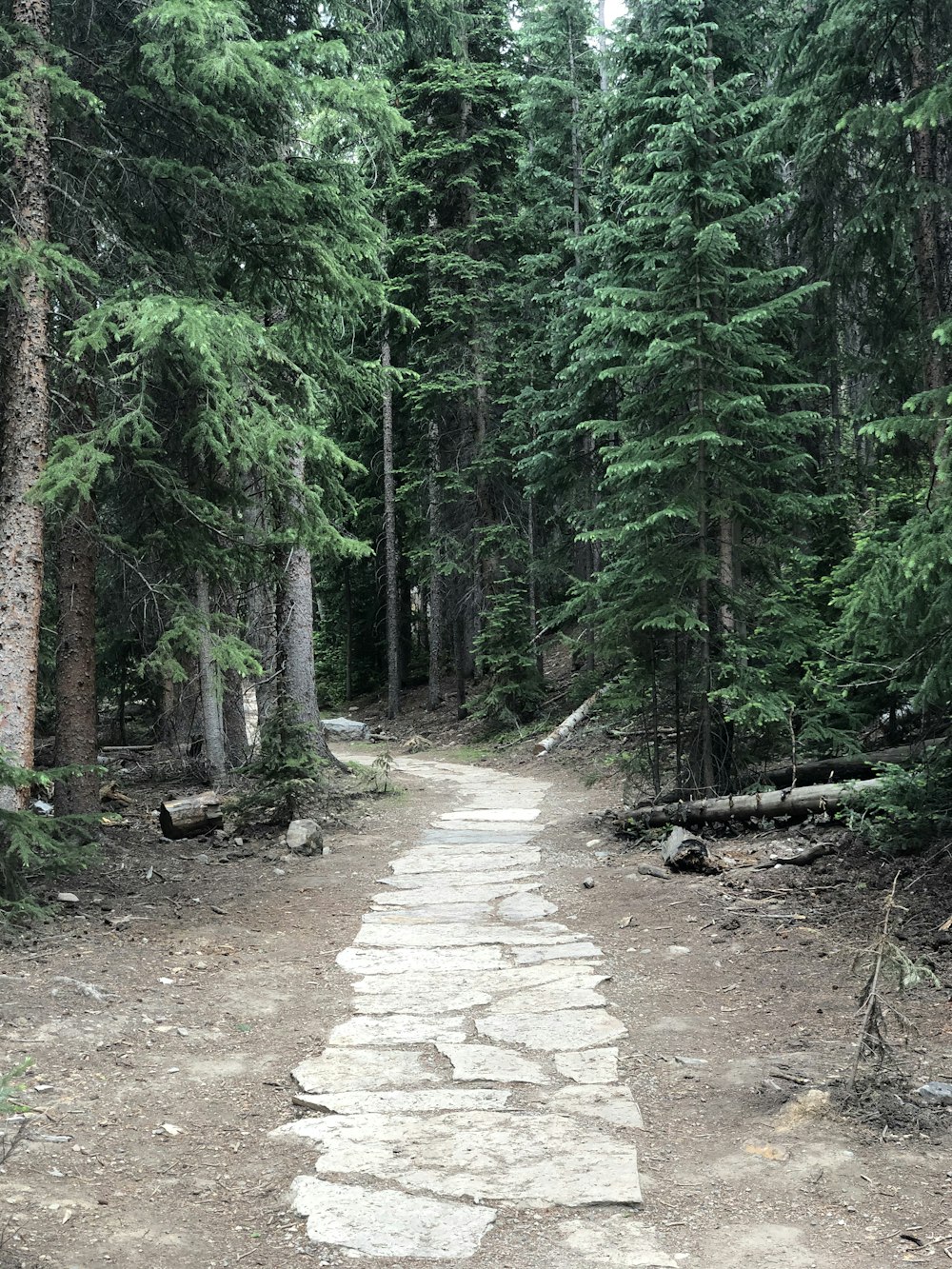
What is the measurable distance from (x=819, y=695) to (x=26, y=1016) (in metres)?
6.52

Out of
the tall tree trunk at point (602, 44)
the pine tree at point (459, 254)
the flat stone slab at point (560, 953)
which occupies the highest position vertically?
the tall tree trunk at point (602, 44)

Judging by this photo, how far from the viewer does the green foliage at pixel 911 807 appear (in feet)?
22.8

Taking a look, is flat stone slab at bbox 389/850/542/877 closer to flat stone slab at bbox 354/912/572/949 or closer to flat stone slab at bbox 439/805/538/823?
flat stone slab at bbox 354/912/572/949

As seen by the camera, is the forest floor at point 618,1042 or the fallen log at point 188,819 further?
the fallen log at point 188,819

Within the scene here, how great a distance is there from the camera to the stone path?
3.51 m

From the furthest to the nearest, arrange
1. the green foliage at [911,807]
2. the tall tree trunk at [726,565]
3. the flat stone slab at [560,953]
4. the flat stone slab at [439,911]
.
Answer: the tall tree trunk at [726,565] < the flat stone slab at [439,911] < the green foliage at [911,807] < the flat stone slab at [560,953]

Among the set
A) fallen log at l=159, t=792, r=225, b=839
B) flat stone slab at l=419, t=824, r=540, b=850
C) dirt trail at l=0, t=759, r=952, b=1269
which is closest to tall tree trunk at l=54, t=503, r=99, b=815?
dirt trail at l=0, t=759, r=952, b=1269

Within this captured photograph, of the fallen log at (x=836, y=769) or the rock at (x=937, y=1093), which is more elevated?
the fallen log at (x=836, y=769)

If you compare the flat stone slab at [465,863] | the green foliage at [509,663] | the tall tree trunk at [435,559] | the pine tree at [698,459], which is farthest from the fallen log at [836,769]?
the tall tree trunk at [435,559]

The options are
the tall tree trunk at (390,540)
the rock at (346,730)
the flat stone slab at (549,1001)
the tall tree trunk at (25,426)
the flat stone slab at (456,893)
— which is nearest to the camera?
the flat stone slab at (549,1001)

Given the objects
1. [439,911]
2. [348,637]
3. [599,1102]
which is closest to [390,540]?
[348,637]

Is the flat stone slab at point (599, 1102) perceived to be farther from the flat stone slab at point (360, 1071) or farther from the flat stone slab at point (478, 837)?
the flat stone slab at point (478, 837)

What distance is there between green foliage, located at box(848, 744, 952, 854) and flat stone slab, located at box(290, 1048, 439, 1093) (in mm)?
3949

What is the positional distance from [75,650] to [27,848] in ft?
10.0
